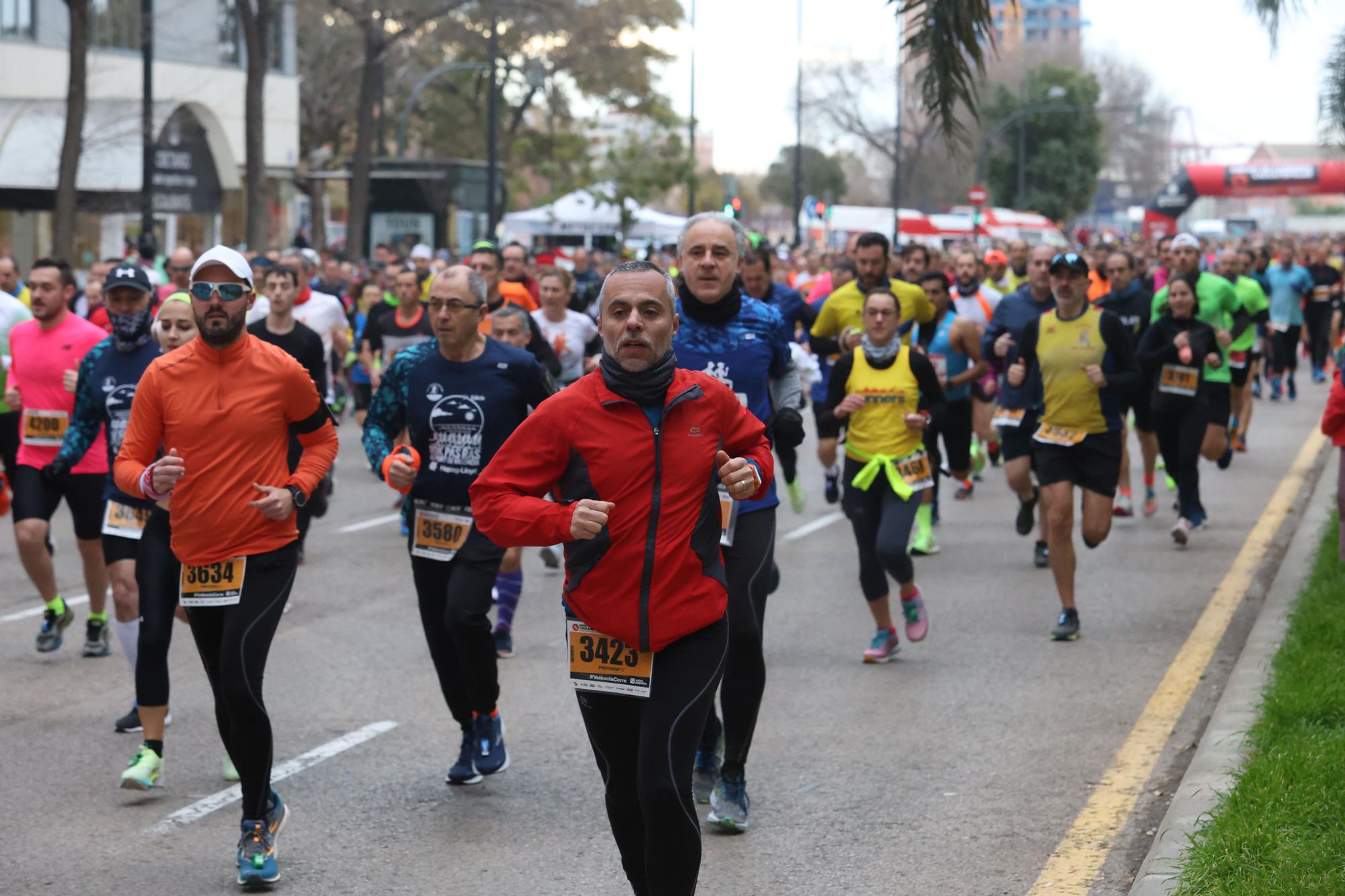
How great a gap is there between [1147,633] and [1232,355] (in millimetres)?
6052

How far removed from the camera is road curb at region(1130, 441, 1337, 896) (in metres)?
5.28

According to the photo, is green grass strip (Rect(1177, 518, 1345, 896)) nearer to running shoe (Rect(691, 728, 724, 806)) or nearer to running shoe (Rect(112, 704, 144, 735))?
running shoe (Rect(691, 728, 724, 806))

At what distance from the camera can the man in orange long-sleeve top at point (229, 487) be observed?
18.4 ft

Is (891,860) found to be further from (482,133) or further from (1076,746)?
(482,133)

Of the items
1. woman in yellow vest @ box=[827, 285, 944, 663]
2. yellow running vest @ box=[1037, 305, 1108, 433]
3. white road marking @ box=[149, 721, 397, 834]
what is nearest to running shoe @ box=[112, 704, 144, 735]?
white road marking @ box=[149, 721, 397, 834]

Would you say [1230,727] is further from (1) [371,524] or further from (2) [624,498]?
(1) [371,524]

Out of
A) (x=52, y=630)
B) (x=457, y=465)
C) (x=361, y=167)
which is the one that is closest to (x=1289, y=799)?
(x=457, y=465)

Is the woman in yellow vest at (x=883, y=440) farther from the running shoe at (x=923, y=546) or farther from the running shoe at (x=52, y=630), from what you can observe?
the running shoe at (x=52, y=630)

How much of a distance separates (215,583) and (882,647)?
3.95 m

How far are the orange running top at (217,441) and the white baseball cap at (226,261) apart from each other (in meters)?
0.21

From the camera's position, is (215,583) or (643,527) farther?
(215,583)

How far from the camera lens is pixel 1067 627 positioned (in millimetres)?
9195

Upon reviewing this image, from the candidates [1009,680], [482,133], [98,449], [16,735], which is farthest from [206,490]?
[482,133]

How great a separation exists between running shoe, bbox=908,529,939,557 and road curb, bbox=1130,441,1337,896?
211 centimetres
